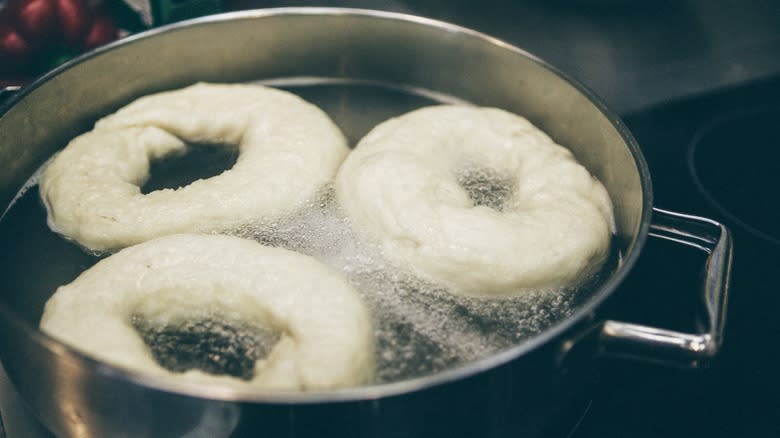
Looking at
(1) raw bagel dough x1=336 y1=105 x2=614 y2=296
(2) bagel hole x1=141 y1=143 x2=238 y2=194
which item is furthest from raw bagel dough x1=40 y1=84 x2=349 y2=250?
(1) raw bagel dough x1=336 y1=105 x2=614 y2=296

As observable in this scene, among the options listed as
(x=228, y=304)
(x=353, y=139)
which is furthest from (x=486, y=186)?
(x=228, y=304)

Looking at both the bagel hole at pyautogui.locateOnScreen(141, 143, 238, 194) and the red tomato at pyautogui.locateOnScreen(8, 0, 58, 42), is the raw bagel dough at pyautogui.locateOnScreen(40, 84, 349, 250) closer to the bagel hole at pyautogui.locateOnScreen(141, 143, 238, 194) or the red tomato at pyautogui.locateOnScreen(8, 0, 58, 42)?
the bagel hole at pyautogui.locateOnScreen(141, 143, 238, 194)

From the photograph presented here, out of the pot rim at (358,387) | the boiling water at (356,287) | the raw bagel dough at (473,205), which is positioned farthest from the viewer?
the raw bagel dough at (473,205)

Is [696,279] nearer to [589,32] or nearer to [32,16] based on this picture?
[589,32]

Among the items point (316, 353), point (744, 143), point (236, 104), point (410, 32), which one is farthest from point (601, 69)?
point (316, 353)

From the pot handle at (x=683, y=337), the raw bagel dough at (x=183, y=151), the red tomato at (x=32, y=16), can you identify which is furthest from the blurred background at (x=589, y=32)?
the pot handle at (x=683, y=337)

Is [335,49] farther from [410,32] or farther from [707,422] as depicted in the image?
[707,422]

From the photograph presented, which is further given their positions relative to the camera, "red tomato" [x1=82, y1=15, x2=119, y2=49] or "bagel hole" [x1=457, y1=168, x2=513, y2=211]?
"red tomato" [x1=82, y1=15, x2=119, y2=49]

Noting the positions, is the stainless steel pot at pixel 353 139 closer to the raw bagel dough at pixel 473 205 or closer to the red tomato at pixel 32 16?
the raw bagel dough at pixel 473 205
